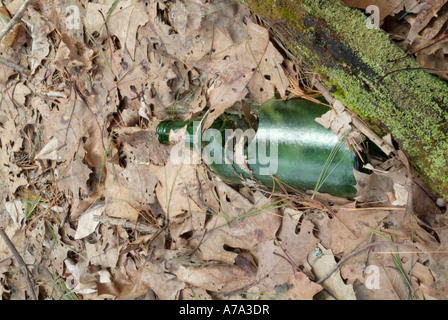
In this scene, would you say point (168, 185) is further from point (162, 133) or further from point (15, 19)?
point (15, 19)

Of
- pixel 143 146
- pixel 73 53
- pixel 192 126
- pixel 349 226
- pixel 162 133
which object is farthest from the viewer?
pixel 73 53

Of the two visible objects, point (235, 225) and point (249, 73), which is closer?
point (249, 73)

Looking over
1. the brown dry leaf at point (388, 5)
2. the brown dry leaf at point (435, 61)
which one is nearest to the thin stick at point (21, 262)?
the brown dry leaf at point (388, 5)

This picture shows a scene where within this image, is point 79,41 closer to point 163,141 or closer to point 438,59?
point 163,141

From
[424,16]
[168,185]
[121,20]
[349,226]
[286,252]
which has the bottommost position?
[286,252]

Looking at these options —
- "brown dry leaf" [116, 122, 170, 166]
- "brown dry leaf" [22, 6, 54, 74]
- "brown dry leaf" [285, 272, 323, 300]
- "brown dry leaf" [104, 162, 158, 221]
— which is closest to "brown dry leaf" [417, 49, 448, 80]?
"brown dry leaf" [285, 272, 323, 300]

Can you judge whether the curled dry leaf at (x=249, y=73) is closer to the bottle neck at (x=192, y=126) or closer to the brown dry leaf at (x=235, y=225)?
the bottle neck at (x=192, y=126)

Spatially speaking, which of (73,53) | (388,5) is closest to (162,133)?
(73,53)
